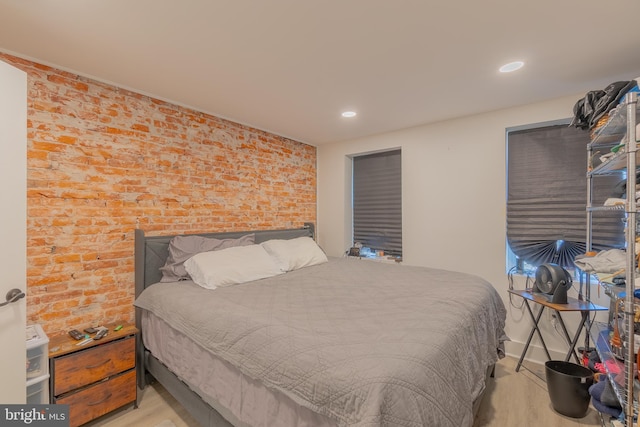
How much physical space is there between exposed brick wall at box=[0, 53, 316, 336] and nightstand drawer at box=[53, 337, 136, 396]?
428mm

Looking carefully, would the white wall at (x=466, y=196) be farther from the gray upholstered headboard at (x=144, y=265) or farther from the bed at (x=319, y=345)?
the gray upholstered headboard at (x=144, y=265)

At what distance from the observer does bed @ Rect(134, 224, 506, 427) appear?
106 centimetres

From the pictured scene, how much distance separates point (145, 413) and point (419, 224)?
3.12 meters

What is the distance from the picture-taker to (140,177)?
2.55 m

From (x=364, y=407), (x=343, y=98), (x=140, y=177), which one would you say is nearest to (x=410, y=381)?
(x=364, y=407)

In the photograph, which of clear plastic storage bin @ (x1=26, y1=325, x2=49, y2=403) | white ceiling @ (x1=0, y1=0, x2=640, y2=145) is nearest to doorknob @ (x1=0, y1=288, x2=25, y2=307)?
clear plastic storage bin @ (x1=26, y1=325, x2=49, y2=403)

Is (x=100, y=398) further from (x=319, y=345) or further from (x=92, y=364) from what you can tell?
(x=319, y=345)

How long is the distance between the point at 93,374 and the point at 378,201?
3.38m

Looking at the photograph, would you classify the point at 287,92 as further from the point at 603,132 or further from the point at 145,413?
the point at 145,413

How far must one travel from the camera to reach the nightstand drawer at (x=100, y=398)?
1794mm

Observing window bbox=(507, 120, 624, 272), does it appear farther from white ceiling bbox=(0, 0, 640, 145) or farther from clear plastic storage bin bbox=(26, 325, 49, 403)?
clear plastic storage bin bbox=(26, 325, 49, 403)

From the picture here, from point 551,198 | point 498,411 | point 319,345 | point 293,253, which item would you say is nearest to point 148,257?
point 293,253

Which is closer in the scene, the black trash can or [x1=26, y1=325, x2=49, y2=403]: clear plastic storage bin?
[x1=26, y1=325, x2=49, y2=403]: clear plastic storage bin

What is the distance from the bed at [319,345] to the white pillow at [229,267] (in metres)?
0.04
